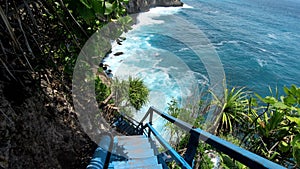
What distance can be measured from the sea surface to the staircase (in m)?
5.46

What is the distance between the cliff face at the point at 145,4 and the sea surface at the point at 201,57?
1.41 m

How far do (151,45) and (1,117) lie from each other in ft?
57.0

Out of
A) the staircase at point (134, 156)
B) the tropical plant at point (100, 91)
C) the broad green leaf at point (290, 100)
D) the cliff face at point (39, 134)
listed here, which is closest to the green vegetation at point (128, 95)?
the tropical plant at point (100, 91)

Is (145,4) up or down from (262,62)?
up

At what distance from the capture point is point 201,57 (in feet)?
61.9

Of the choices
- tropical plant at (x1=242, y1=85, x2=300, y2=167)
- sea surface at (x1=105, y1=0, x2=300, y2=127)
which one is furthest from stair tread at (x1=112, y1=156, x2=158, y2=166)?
sea surface at (x1=105, y1=0, x2=300, y2=127)

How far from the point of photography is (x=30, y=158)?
272cm

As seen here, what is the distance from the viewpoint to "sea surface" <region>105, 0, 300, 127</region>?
14.1m

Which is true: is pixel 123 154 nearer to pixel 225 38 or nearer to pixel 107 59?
pixel 107 59

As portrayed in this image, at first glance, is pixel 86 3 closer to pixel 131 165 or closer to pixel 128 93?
pixel 131 165

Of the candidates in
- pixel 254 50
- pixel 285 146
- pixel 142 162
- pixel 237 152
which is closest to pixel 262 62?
pixel 254 50

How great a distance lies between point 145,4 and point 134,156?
32302 mm

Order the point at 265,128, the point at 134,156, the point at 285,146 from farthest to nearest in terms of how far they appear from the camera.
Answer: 1. the point at 265,128
2. the point at 285,146
3. the point at 134,156

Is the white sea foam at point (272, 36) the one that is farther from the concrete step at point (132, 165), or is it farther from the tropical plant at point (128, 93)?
the concrete step at point (132, 165)
